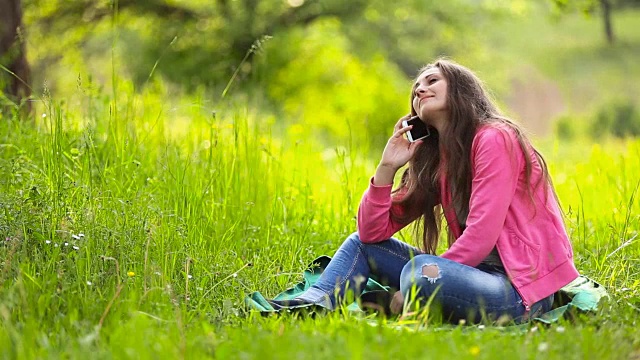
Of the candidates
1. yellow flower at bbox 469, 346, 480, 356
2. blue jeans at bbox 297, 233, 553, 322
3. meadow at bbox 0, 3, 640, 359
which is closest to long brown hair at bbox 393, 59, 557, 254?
blue jeans at bbox 297, 233, 553, 322

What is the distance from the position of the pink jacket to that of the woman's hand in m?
0.33

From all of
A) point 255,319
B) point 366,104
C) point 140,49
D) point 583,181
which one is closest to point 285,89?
point 366,104

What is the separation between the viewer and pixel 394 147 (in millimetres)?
3645

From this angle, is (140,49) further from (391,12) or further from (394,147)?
(394,147)

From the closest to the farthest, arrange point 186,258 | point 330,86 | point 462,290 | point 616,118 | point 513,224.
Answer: point 462,290, point 513,224, point 186,258, point 330,86, point 616,118

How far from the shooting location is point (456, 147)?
3.47m

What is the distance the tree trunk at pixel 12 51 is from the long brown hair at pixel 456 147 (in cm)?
368

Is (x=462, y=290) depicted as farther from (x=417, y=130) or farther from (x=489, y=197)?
(x=417, y=130)

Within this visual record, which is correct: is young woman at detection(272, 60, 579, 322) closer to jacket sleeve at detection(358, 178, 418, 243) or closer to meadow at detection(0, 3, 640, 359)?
jacket sleeve at detection(358, 178, 418, 243)

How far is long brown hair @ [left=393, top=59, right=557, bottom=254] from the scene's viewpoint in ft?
11.3

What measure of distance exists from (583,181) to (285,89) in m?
8.85

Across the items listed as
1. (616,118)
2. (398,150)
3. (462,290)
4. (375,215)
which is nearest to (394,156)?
(398,150)

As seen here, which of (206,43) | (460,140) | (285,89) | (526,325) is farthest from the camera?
(285,89)

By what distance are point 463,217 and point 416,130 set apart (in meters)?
0.44
